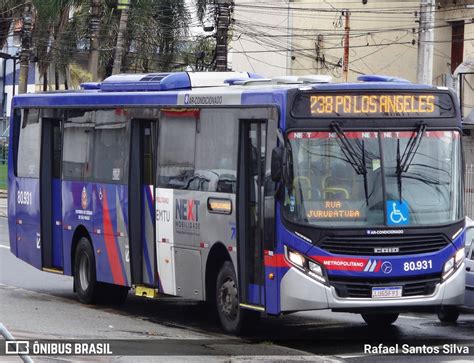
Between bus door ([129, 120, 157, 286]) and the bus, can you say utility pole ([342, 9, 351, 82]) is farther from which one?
the bus

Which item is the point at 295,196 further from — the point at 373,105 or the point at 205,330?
the point at 205,330

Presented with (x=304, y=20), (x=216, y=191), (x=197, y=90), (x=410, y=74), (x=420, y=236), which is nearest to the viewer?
(x=420, y=236)

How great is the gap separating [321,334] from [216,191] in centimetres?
222

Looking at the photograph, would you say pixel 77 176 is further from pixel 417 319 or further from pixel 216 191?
pixel 417 319

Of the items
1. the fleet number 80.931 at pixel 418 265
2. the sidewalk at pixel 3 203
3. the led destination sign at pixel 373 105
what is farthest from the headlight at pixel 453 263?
the sidewalk at pixel 3 203

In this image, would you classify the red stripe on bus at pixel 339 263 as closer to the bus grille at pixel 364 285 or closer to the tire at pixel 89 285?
the bus grille at pixel 364 285

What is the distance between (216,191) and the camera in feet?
46.0

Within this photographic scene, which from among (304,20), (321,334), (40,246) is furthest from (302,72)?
(321,334)

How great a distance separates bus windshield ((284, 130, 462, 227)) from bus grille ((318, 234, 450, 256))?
165 mm

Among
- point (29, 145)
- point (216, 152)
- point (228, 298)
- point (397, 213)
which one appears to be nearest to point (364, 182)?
point (397, 213)

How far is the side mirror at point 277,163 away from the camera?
41.1 ft

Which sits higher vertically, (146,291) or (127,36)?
(127,36)

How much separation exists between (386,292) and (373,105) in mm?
2117

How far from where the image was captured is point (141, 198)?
15812 millimetres
